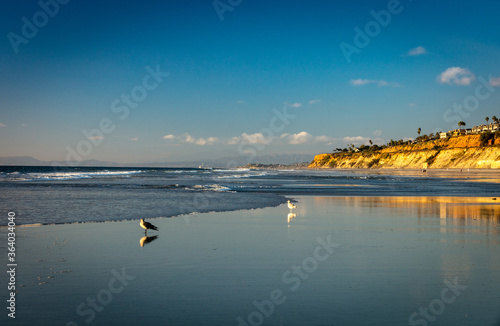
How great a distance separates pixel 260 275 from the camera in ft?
26.1

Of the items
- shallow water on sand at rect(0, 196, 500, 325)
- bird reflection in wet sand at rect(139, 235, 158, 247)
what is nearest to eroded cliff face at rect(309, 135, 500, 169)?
shallow water on sand at rect(0, 196, 500, 325)

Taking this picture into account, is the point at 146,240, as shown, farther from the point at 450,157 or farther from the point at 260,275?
the point at 450,157

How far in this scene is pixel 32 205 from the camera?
20906 millimetres

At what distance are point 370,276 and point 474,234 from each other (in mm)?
6422

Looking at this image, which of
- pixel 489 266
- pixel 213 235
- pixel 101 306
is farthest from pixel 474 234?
pixel 101 306

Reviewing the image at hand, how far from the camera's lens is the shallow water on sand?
5.99 metres

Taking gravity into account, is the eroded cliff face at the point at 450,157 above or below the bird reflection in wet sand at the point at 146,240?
above

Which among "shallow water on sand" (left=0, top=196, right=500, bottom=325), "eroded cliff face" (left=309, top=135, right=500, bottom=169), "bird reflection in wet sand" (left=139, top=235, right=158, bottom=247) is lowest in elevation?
"shallow water on sand" (left=0, top=196, right=500, bottom=325)

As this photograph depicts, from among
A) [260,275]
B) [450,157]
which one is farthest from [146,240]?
[450,157]

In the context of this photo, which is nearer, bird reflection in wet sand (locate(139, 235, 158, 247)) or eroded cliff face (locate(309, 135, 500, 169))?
bird reflection in wet sand (locate(139, 235, 158, 247))

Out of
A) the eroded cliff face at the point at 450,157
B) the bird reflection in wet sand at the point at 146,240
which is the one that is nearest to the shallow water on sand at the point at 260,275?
the bird reflection in wet sand at the point at 146,240

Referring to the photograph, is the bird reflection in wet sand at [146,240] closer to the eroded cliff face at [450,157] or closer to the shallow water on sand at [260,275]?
the shallow water on sand at [260,275]

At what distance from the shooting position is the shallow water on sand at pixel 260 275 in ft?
19.6

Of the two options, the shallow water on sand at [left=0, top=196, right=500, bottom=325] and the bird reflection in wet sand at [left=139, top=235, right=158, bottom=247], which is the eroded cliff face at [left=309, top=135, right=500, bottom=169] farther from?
the bird reflection in wet sand at [left=139, top=235, right=158, bottom=247]
